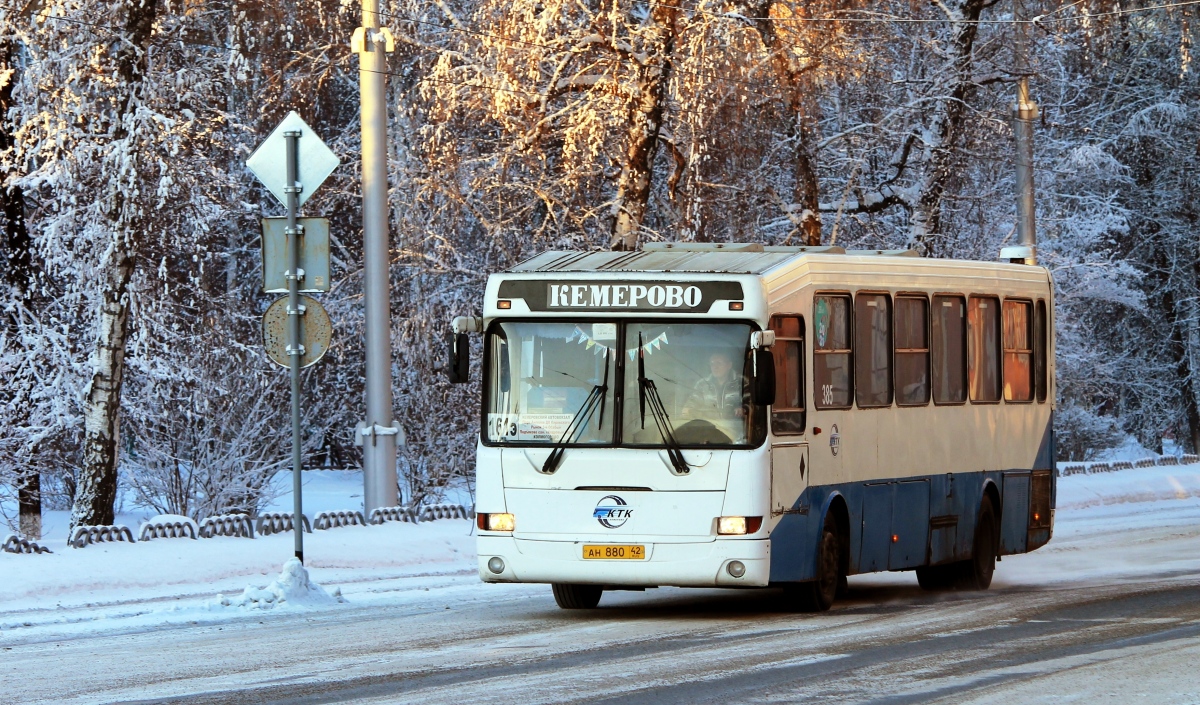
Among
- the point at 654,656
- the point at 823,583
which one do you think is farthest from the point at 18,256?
the point at 654,656

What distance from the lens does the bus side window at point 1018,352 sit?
760 inches

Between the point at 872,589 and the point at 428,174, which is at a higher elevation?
the point at 428,174

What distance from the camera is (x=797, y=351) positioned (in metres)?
15.5

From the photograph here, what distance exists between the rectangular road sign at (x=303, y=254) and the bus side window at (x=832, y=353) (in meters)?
4.09

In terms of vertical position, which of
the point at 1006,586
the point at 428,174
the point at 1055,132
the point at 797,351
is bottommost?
the point at 1006,586

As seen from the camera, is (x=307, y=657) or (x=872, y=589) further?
(x=872, y=589)

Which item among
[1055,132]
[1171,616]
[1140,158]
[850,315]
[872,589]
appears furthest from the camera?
[1140,158]

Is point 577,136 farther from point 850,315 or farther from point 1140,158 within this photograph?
point 1140,158

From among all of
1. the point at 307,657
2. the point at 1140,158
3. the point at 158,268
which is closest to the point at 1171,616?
the point at 307,657

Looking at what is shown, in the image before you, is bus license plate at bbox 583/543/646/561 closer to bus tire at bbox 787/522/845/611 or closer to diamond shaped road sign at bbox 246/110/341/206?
bus tire at bbox 787/522/845/611

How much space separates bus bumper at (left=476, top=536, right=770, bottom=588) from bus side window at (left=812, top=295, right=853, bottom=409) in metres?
1.69

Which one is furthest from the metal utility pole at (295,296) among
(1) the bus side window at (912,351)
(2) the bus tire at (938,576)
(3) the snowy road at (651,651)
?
(2) the bus tire at (938,576)

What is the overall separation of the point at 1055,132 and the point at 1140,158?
4.02 meters

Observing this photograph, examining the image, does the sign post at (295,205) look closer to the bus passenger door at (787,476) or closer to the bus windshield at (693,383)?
the bus windshield at (693,383)
